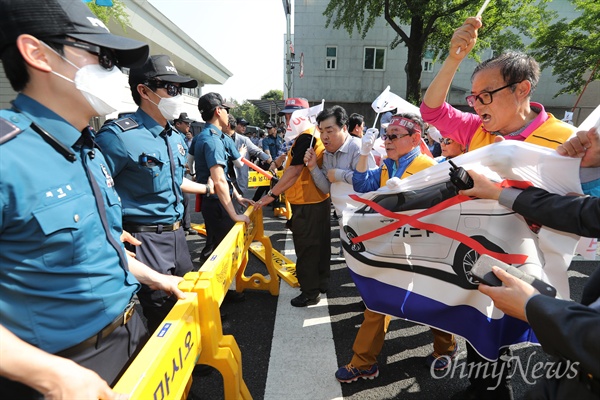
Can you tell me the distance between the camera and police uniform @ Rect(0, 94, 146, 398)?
971 mm

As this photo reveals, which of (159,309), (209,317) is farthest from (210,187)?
(209,317)

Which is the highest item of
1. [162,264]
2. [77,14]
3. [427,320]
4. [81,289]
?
[77,14]

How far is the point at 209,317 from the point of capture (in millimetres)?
1717

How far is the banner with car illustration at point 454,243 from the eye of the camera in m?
1.61

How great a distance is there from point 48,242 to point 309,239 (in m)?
2.83

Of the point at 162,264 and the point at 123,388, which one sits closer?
the point at 123,388

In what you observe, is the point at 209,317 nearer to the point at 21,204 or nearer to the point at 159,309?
the point at 159,309

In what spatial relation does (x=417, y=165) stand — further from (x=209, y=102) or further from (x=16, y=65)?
(x=209, y=102)

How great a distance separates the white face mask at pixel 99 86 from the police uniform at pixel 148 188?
0.74 meters

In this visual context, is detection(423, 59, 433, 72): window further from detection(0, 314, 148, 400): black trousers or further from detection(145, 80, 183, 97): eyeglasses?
detection(0, 314, 148, 400): black trousers

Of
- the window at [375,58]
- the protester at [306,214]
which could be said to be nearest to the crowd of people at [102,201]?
the protester at [306,214]

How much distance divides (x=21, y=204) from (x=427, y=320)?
7.42 ft

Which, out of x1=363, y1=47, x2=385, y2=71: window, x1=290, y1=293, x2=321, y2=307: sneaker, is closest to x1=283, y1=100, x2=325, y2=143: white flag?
x1=290, y1=293, x2=321, y2=307: sneaker

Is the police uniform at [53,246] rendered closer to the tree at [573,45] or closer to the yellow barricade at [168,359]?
the yellow barricade at [168,359]
